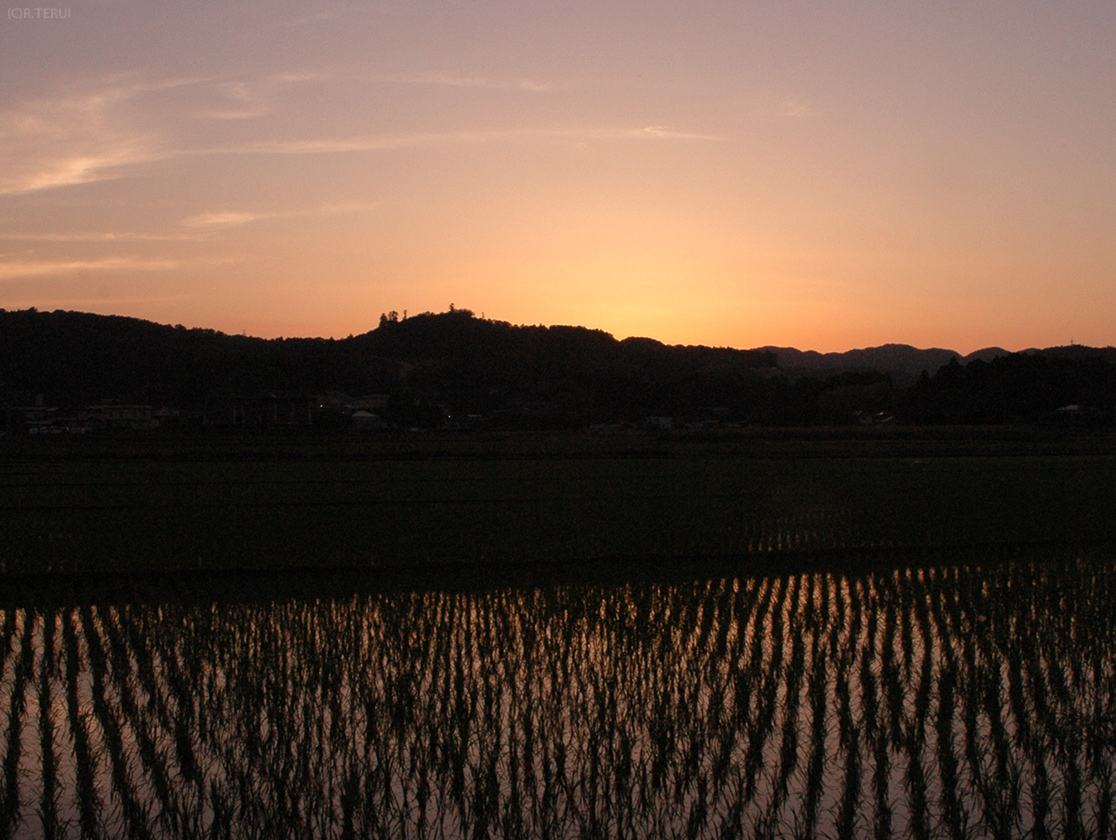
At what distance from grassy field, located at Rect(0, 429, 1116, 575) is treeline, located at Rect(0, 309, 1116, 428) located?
83.1 feet

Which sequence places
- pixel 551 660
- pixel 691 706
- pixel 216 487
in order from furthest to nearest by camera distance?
Answer: pixel 216 487
pixel 551 660
pixel 691 706

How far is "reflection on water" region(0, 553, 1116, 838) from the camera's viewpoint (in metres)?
4.55

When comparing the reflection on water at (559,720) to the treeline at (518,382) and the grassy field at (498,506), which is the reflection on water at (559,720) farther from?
the treeline at (518,382)

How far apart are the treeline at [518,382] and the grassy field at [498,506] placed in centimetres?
2532

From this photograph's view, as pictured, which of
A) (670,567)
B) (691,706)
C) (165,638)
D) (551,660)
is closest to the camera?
(691,706)

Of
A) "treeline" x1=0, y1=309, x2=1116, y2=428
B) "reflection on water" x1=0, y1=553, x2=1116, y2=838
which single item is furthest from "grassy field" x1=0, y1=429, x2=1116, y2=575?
"treeline" x1=0, y1=309, x2=1116, y2=428

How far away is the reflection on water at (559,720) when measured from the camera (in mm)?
4551

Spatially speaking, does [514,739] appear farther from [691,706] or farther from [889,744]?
[889,744]

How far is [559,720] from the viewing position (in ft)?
18.9

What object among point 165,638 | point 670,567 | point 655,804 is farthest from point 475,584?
point 655,804

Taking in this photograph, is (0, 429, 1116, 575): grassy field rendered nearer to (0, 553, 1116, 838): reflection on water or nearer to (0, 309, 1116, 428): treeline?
(0, 553, 1116, 838): reflection on water

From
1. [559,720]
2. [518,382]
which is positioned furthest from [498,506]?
[518,382]

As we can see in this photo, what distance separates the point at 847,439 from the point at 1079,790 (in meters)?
35.4

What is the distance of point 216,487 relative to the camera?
19891 millimetres
